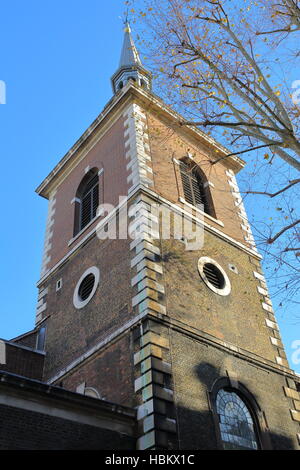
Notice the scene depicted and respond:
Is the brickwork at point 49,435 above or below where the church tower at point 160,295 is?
below

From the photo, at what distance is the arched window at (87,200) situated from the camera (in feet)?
58.0

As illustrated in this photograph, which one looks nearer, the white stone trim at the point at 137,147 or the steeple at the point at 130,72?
the white stone trim at the point at 137,147

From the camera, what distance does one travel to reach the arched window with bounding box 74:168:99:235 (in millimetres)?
17672

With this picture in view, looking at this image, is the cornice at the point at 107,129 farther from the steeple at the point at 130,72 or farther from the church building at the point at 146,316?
the steeple at the point at 130,72

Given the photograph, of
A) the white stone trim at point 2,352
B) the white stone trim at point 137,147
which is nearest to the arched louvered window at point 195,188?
the white stone trim at point 137,147

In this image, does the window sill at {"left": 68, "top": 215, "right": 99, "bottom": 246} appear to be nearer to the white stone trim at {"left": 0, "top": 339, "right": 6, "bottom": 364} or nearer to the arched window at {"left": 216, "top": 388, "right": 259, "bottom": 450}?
the white stone trim at {"left": 0, "top": 339, "right": 6, "bottom": 364}

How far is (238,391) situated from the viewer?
496 inches

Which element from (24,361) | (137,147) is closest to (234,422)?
(24,361)

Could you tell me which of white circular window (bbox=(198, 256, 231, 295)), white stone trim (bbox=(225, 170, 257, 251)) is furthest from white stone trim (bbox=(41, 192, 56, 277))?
white stone trim (bbox=(225, 170, 257, 251))

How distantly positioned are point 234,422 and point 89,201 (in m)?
9.44

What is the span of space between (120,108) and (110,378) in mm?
10508

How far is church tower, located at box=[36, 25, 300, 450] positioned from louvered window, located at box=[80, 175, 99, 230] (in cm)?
6

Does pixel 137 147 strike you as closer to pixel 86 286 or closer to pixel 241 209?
pixel 86 286
